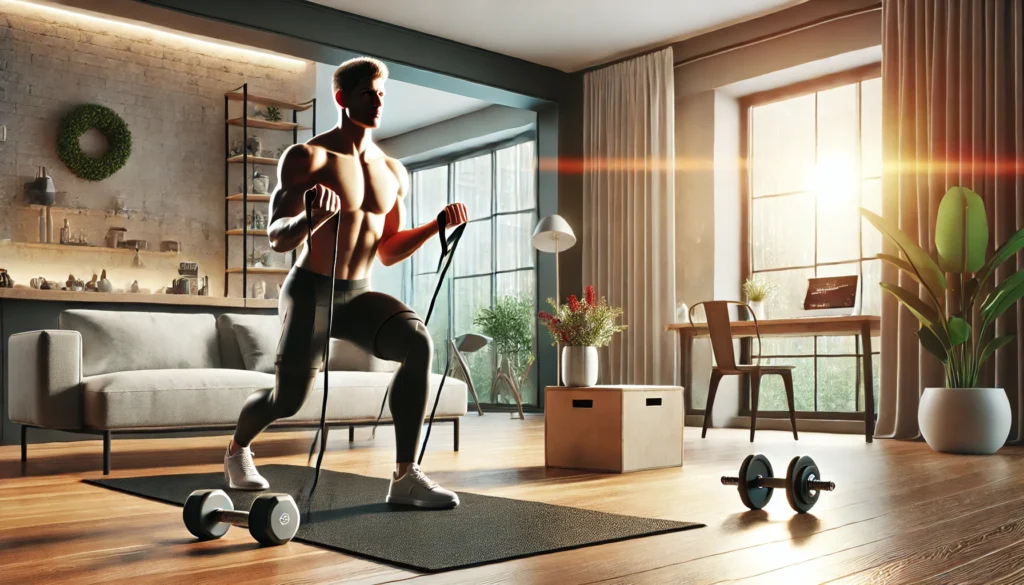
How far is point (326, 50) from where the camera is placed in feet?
21.6

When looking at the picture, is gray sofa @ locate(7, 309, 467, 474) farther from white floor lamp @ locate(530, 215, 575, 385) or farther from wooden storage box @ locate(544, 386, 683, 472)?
white floor lamp @ locate(530, 215, 575, 385)

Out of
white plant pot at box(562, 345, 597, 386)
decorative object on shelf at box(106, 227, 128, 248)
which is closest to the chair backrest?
white plant pot at box(562, 345, 597, 386)

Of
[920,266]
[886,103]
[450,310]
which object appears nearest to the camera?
[920,266]

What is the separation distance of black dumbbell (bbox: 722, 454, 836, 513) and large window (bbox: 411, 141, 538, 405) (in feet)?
20.6

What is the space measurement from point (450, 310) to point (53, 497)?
7515 millimetres

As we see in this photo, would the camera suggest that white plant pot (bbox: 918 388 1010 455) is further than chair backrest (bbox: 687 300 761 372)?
No

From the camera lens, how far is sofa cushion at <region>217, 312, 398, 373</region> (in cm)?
496

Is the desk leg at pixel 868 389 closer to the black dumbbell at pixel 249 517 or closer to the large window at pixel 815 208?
the large window at pixel 815 208

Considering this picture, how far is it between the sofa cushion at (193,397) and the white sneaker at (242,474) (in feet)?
3.64

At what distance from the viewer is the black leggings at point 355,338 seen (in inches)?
102

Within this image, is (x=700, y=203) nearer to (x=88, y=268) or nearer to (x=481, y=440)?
(x=481, y=440)

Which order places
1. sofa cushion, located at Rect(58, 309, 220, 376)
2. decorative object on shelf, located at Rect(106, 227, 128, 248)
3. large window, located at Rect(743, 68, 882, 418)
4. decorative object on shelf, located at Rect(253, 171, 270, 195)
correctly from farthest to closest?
decorative object on shelf, located at Rect(253, 171, 270, 195) < decorative object on shelf, located at Rect(106, 227, 128, 248) < large window, located at Rect(743, 68, 882, 418) < sofa cushion, located at Rect(58, 309, 220, 376)

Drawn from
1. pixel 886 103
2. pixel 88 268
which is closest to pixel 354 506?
pixel 886 103

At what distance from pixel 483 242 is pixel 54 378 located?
255 inches
